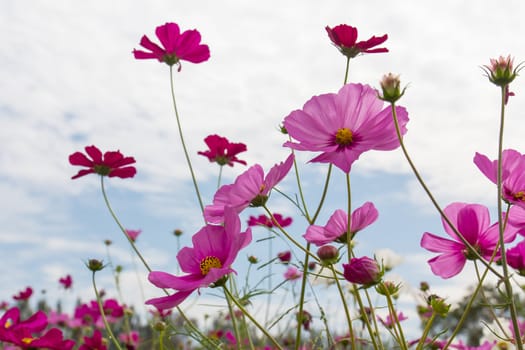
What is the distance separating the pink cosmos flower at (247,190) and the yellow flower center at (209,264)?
6 centimetres

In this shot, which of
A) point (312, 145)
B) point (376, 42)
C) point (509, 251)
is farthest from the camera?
point (376, 42)

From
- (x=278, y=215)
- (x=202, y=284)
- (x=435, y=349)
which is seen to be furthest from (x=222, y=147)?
(x=202, y=284)

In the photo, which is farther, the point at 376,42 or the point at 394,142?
the point at 376,42

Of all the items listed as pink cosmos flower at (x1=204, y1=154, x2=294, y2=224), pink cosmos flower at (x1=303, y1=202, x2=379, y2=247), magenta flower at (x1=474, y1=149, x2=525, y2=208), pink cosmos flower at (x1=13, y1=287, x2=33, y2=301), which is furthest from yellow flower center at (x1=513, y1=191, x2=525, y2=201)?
pink cosmos flower at (x1=13, y1=287, x2=33, y2=301)

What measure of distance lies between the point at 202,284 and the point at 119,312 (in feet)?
5.62

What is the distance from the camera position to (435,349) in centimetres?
128

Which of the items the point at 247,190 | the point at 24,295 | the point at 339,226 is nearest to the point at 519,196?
the point at 339,226

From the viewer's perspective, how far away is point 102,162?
136cm

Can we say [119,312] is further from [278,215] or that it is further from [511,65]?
[511,65]

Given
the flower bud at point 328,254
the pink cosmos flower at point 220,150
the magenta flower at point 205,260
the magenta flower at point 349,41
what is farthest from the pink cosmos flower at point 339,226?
Answer: the pink cosmos flower at point 220,150

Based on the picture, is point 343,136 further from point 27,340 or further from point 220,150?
point 220,150

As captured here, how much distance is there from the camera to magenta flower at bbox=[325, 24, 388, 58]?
104cm

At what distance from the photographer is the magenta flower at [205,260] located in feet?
2.26

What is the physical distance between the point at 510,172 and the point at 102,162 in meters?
0.85
